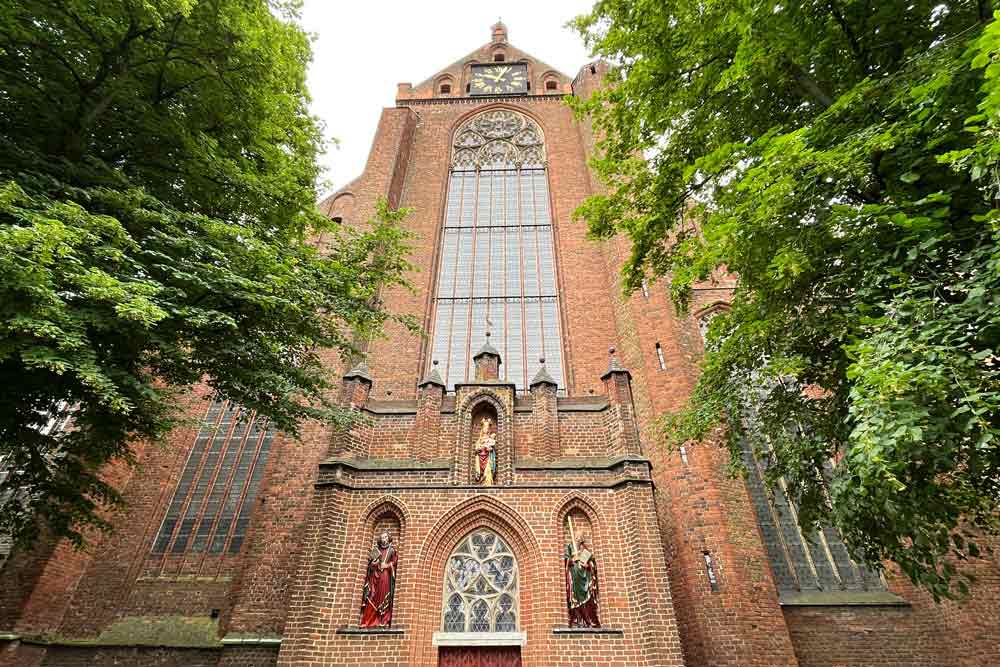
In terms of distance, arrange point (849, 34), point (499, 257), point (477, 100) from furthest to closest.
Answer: point (477, 100) < point (499, 257) < point (849, 34)

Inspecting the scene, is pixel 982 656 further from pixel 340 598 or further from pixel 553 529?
pixel 340 598

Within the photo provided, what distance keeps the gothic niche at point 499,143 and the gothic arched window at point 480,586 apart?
546 inches

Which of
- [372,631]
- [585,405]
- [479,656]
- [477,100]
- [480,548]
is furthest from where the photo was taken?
[477,100]

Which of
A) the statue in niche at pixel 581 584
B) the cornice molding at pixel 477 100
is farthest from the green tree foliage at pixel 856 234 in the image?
the cornice molding at pixel 477 100

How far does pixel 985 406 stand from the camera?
337 cm

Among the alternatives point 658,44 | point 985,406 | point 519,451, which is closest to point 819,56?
point 658,44

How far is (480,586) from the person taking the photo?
24.3 feet

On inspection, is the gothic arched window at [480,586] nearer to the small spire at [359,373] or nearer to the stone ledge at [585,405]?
the stone ledge at [585,405]

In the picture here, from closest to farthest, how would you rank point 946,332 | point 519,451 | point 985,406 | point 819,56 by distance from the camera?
point 985,406 < point 946,332 < point 819,56 < point 519,451

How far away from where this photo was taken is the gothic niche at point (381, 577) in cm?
691

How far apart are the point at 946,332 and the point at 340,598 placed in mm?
7473

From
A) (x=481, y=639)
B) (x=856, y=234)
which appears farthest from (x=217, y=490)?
(x=856, y=234)

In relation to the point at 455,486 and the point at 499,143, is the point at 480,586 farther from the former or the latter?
the point at 499,143

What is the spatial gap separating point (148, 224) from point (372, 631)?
236 inches
